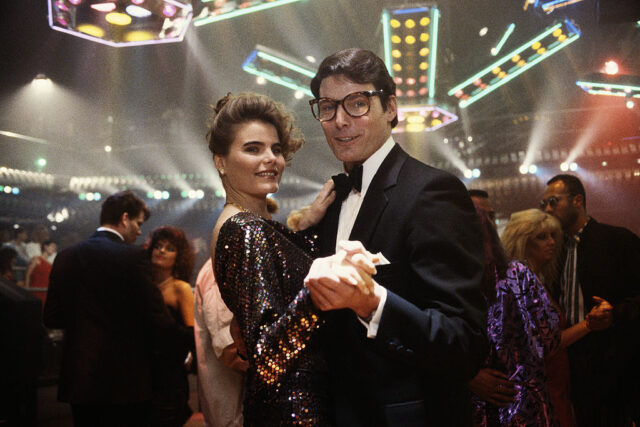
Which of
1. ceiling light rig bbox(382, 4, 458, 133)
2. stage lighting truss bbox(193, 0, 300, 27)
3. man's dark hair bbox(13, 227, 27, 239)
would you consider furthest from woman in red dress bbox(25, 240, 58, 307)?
ceiling light rig bbox(382, 4, 458, 133)

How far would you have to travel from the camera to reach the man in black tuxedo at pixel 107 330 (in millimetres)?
2871

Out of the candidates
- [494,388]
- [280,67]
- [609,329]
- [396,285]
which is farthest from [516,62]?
[396,285]

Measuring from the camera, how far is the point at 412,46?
13.5ft

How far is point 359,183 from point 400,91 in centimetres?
310

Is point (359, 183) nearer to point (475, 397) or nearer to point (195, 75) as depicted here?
point (475, 397)

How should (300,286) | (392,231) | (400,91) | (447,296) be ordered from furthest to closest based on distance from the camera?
1. (400,91)
2. (300,286)
3. (392,231)
4. (447,296)

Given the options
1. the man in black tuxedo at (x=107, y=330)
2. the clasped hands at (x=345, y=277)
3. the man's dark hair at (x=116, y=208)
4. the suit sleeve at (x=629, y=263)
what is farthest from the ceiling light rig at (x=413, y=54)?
the clasped hands at (x=345, y=277)

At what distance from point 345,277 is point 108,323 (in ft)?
7.73

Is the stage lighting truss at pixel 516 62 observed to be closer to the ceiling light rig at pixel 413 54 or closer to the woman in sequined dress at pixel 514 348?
the ceiling light rig at pixel 413 54

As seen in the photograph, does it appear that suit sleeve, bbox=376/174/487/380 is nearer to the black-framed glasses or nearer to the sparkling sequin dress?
the sparkling sequin dress

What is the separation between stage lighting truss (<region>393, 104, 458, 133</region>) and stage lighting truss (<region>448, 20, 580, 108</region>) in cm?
18

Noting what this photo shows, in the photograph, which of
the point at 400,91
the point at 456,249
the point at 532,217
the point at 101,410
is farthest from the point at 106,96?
the point at 456,249

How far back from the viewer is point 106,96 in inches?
246

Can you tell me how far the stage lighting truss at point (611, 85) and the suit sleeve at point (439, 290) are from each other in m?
3.59
